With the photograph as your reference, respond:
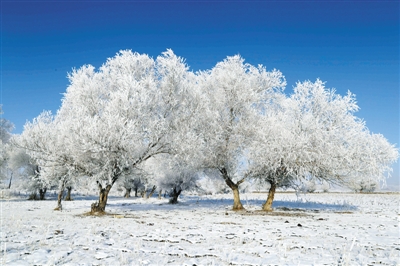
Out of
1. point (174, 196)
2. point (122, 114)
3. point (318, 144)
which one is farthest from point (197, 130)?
point (174, 196)

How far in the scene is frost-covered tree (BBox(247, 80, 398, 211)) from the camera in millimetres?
19391

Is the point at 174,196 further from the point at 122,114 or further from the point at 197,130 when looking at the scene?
the point at 122,114

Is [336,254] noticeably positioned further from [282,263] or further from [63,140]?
[63,140]

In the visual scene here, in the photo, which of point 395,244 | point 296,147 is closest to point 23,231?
point 395,244

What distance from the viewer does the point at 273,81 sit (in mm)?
24219

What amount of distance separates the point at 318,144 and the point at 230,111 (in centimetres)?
723

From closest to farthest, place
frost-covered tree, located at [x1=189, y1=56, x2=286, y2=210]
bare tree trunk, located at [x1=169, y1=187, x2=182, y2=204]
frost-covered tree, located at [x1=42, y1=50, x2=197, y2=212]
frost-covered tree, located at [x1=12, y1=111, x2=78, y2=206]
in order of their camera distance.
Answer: frost-covered tree, located at [x1=42, y1=50, x2=197, y2=212], frost-covered tree, located at [x1=12, y1=111, x2=78, y2=206], frost-covered tree, located at [x1=189, y1=56, x2=286, y2=210], bare tree trunk, located at [x1=169, y1=187, x2=182, y2=204]

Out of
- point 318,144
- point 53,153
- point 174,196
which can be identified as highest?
point 318,144

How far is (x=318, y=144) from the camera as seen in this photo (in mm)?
19734

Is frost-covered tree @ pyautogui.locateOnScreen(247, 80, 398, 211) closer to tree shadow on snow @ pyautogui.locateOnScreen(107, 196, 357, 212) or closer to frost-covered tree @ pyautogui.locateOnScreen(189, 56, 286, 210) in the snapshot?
frost-covered tree @ pyautogui.locateOnScreen(189, 56, 286, 210)

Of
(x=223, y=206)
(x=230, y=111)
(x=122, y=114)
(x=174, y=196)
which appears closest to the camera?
(x=122, y=114)

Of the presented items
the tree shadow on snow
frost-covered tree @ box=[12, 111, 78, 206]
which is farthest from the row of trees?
the tree shadow on snow

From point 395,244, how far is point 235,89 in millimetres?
15214

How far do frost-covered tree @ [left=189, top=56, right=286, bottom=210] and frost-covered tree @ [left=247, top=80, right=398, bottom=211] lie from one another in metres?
1.29
